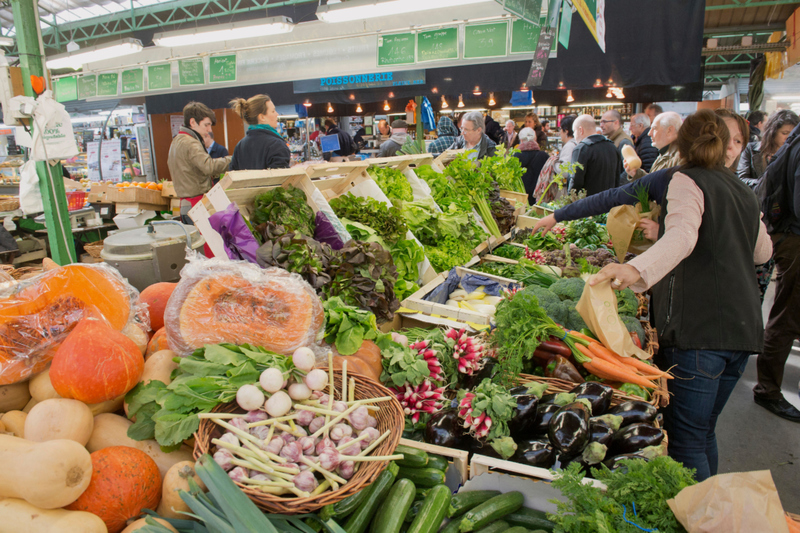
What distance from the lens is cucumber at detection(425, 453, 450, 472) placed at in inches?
67.6

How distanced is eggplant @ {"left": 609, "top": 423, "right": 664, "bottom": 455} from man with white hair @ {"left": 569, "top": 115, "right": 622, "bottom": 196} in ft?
13.6

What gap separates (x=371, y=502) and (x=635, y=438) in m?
0.94

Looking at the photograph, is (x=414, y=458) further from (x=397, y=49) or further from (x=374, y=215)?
(x=397, y=49)

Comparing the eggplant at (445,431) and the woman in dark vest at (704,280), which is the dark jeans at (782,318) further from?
the eggplant at (445,431)

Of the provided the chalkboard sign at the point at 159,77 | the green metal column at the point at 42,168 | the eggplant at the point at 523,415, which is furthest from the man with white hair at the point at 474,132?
the chalkboard sign at the point at 159,77

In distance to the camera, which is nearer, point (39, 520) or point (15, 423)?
point (39, 520)

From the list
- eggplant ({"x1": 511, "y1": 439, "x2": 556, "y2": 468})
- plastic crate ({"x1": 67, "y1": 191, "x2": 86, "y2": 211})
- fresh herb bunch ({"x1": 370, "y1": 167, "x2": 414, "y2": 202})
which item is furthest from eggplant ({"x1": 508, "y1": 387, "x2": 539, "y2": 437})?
plastic crate ({"x1": 67, "y1": 191, "x2": 86, "y2": 211})

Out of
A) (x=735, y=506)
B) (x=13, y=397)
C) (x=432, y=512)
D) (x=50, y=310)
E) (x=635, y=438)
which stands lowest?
(x=432, y=512)

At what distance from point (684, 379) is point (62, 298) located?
2.70 m

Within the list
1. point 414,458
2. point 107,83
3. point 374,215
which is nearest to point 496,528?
point 414,458

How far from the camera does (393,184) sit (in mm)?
3912

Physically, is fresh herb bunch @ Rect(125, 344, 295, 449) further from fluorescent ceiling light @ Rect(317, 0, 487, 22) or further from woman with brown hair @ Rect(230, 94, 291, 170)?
fluorescent ceiling light @ Rect(317, 0, 487, 22)

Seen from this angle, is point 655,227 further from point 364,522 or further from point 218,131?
point 218,131

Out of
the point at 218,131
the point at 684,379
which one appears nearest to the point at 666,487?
the point at 684,379
